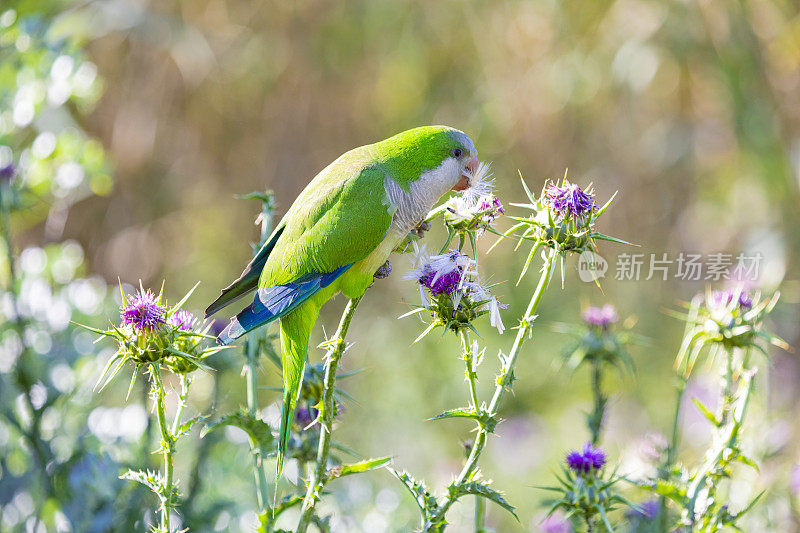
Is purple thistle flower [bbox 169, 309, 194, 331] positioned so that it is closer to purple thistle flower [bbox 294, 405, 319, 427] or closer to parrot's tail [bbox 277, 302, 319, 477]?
parrot's tail [bbox 277, 302, 319, 477]

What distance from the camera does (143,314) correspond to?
5.42 ft

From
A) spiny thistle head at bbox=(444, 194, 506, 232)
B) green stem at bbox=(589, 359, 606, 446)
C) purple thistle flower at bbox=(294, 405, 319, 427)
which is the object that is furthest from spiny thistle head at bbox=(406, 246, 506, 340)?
green stem at bbox=(589, 359, 606, 446)

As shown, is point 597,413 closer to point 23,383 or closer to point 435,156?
point 435,156

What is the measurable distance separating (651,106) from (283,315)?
490 cm

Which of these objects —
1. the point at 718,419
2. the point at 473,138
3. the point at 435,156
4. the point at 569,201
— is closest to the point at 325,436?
the point at 569,201

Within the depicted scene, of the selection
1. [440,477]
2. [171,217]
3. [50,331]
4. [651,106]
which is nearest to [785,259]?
[651,106]

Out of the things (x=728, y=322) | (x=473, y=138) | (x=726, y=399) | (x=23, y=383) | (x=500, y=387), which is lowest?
(x=473, y=138)

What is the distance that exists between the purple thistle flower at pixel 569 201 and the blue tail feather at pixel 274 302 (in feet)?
1.94

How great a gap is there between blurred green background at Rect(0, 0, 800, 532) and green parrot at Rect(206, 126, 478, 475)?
2.85 metres

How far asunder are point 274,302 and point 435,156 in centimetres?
64

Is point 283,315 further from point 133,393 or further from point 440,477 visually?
point 440,477

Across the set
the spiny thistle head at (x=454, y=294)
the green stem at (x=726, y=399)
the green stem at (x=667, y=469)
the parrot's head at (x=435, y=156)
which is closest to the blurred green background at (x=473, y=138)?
the green stem at (x=667, y=469)

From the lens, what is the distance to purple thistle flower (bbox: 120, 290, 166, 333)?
1.65m

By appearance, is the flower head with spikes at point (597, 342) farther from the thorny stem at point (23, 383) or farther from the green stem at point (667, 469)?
the thorny stem at point (23, 383)
